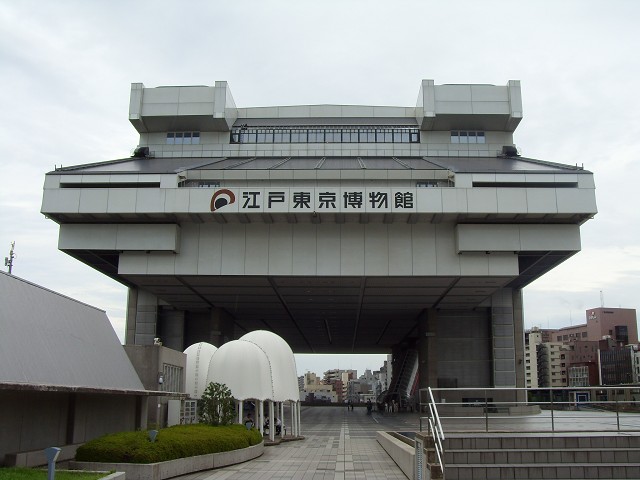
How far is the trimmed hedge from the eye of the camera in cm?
1445

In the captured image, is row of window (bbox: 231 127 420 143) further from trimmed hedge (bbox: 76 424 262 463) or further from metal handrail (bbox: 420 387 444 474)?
metal handrail (bbox: 420 387 444 474)

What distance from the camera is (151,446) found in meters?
14.9

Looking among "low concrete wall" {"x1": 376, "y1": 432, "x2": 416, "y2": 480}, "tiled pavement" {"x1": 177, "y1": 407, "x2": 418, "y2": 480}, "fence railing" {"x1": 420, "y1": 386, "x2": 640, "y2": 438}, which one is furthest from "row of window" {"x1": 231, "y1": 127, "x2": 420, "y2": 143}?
"fence railing" {"x1": 420, "y1": 386, "x2": 640, "y2": 438}

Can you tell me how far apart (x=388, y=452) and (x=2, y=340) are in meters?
12.7

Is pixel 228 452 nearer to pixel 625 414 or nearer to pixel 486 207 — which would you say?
pixel 625 414

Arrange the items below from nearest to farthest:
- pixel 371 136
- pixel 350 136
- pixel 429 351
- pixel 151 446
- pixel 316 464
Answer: pixel 151 446, pixel 316 464, pixel 429 351, pixel 371 136, pixel 350 136

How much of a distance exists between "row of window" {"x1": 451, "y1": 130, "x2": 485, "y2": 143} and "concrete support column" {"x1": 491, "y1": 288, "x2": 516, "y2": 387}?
12340 mm

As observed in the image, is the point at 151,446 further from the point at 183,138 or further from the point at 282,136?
the point at 183,138

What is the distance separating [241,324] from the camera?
61.8 m

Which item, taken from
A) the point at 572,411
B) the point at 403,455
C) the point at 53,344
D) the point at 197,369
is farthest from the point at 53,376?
the point at 197,369

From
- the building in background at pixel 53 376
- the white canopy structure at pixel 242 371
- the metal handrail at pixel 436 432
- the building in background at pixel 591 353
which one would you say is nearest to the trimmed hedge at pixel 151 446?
the building in background at pixel 53 376

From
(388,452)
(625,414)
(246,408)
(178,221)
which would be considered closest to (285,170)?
(178,221)

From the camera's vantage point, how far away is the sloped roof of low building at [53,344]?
44.3 feet

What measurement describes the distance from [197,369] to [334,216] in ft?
39.5
